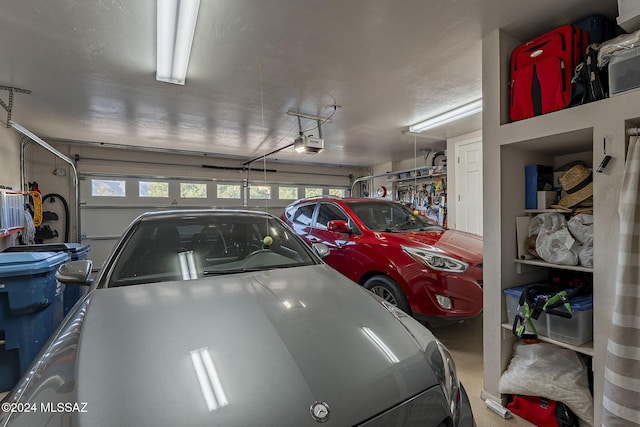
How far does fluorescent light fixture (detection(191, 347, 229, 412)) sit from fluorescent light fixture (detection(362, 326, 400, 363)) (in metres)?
0.61

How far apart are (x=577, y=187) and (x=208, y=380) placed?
2390 millimetres

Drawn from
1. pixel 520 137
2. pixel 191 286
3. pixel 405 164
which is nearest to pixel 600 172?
pixel 520 137

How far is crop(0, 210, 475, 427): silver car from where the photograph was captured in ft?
2.72

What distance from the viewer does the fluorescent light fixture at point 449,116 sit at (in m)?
3.86

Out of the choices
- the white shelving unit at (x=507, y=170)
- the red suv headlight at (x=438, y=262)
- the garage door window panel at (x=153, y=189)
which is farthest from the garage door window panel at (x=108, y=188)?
the white shelving unit at (x=507, y=170)

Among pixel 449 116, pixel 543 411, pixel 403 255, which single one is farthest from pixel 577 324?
pixel 449 116

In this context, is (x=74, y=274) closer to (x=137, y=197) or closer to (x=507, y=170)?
(x=507, y=170)

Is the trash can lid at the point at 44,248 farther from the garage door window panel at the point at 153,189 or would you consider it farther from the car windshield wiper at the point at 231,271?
the garage door window panel at the point at 153,189

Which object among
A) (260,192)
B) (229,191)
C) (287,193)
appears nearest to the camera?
(229,191)

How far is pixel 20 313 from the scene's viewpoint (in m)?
2.11

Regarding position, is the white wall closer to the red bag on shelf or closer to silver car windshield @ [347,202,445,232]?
silver car windshield @ [347,202,445,232]

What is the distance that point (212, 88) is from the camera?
10.9 ft

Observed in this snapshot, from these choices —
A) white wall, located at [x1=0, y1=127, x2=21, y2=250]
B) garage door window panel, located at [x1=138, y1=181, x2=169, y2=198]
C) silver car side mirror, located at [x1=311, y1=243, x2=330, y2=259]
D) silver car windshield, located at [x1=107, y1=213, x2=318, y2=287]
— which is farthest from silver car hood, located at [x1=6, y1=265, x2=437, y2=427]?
garage door window panel, located at [x1=138, y1=181, x2=169, y2=198]

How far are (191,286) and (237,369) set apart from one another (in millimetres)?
704
